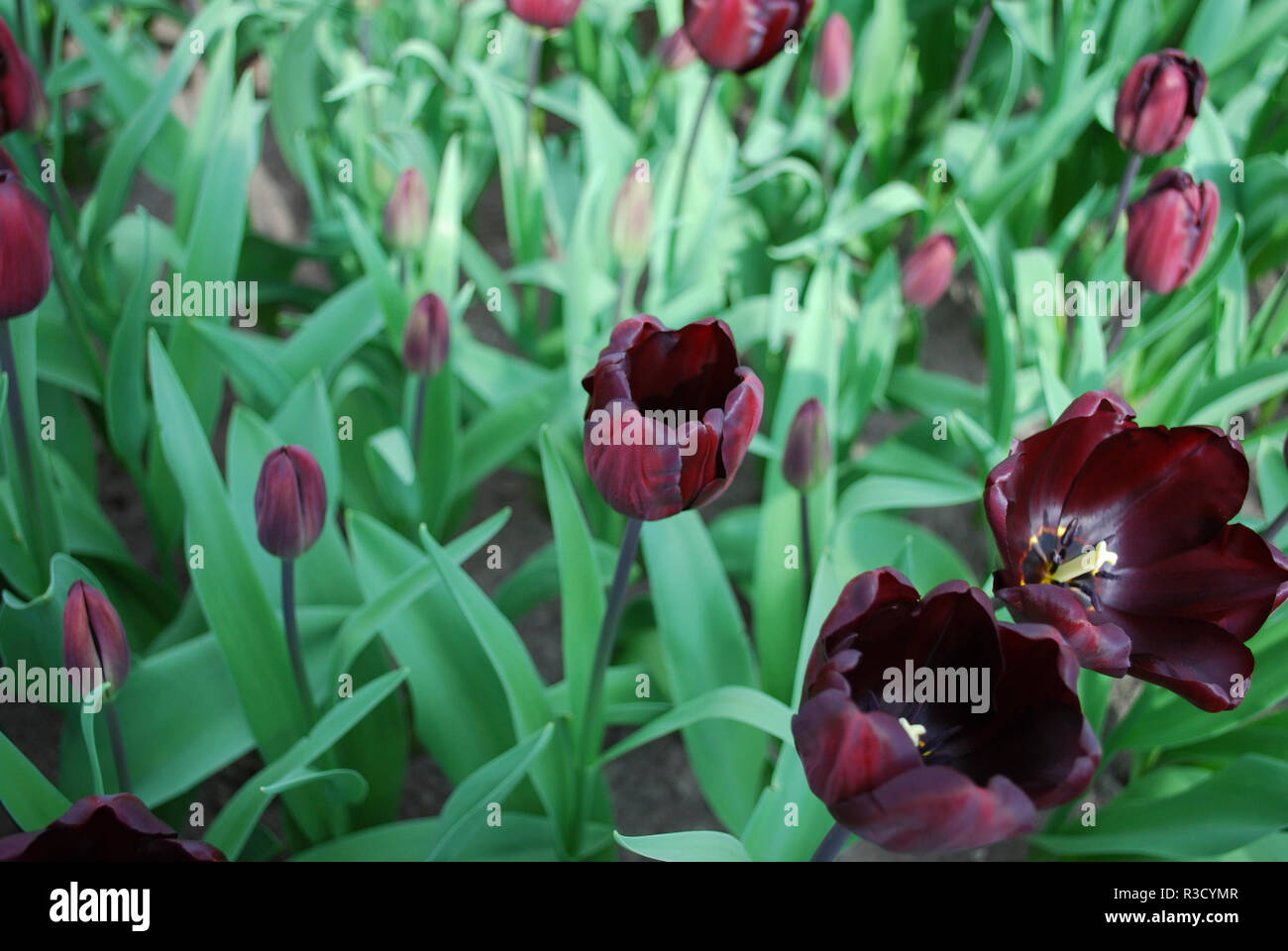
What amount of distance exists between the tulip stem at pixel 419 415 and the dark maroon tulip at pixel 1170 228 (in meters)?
0.75

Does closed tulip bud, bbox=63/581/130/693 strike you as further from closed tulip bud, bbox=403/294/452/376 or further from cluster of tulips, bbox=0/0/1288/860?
closed tulip bud, bbox=403/294/452/376

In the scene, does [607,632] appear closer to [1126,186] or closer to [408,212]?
[408,212]

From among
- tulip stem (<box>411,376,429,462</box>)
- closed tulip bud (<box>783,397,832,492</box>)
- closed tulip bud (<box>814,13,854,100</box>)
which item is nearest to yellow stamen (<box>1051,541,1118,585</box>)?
closed tulip bud (<box>783,397,832,492</box>)

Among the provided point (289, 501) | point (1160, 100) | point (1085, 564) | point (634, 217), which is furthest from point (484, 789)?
point (1160, 100)

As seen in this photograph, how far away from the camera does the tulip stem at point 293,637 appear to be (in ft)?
2.95

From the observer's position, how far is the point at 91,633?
32.8 inches

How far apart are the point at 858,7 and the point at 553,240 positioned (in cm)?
65

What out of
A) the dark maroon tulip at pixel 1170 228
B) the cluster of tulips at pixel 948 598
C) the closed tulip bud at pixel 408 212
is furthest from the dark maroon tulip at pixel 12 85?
the dark maroon tulip at pixel 1170 228

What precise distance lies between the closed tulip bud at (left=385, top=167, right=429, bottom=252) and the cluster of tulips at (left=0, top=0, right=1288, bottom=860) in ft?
1.33

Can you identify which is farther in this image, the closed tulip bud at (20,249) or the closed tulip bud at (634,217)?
the closed tulip bud at (634,217)

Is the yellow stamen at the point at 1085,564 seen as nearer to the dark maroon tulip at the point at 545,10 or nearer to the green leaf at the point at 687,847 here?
the green leaf at the point at 687,847

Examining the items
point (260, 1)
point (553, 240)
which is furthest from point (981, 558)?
point (260, 1)
